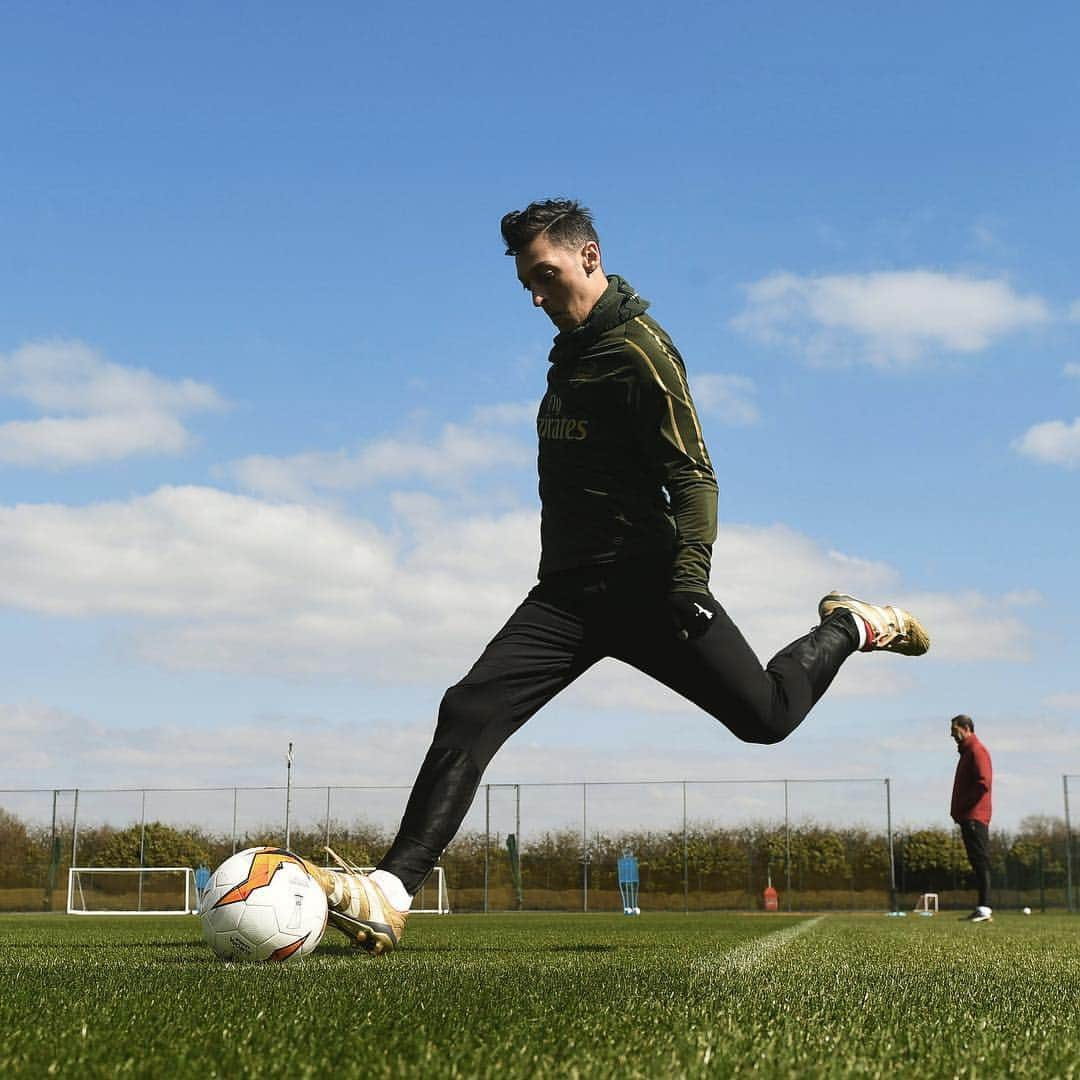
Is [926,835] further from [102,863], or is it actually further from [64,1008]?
[64,1008]

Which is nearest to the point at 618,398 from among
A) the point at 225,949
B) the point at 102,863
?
the point at 225,949

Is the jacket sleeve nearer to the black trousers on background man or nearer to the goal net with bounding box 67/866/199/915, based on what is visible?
the black trousers on background man

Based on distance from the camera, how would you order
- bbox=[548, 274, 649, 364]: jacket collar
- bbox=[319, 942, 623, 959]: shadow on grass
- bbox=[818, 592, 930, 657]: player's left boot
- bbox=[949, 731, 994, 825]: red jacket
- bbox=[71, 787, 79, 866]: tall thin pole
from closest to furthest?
bbox=[548, 274, 649, 364]: jacket collar
bbox=[319, 942, 623, 959]: shadow on grass
bbox=[818, 592, 930, 657]: player's left boot
bbox=[949, 731, 994, 825]: red jacket
bbox=[71, 787, 79, 866]: tall thin pole

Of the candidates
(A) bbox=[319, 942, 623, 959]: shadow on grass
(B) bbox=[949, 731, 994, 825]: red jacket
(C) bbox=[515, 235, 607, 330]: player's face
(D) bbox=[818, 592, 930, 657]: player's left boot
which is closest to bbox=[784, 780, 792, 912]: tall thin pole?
(B) bbox=[949, 731, 994, 825]: red jacket

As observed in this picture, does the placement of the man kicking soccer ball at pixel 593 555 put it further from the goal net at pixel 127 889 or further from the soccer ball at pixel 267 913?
the goal net at pixel 127 889

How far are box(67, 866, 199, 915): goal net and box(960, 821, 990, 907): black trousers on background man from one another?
20.6 m

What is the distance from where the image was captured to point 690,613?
4199 millimetres

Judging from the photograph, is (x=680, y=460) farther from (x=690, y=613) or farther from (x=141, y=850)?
(x=141, y=850)

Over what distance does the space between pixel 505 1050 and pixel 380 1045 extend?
0.70 ft

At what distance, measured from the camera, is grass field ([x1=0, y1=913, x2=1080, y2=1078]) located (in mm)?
1947

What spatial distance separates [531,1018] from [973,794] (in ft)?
37.8

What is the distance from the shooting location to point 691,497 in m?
4.23

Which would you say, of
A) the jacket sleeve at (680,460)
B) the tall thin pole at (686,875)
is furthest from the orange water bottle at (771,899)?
the jacket sleeve at (680,460)

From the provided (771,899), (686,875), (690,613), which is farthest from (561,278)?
(686,875)
